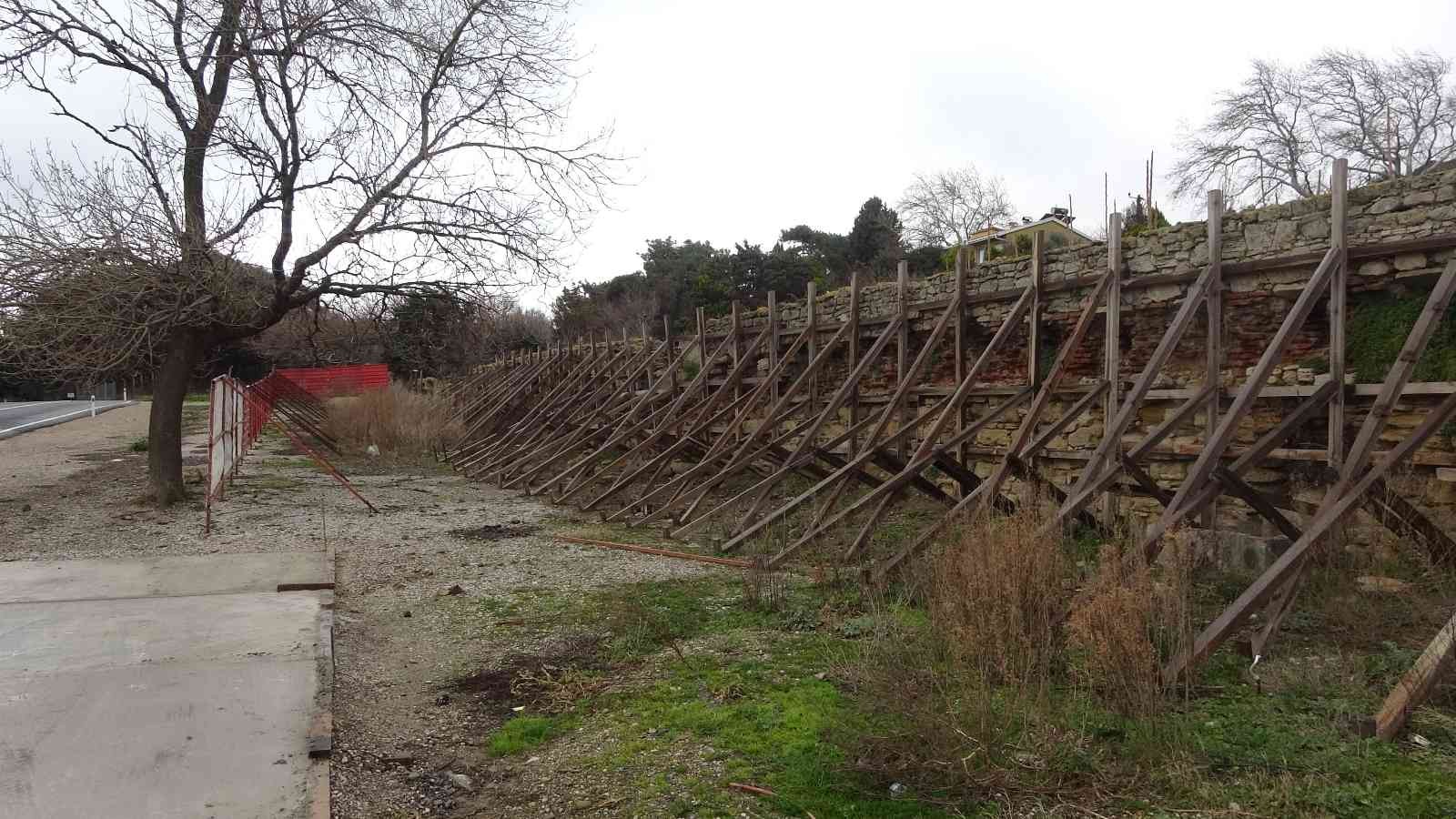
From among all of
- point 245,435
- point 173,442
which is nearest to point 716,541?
point 173,442

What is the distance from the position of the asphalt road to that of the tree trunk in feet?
44.2

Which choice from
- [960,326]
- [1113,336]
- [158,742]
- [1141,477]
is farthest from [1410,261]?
[158,742]

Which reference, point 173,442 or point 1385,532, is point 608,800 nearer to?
point 1385,532

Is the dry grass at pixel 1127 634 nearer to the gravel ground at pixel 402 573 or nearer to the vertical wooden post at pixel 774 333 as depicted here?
the gravel ground at pixel 402 573

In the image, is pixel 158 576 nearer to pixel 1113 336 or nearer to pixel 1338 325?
pixel 1113 336

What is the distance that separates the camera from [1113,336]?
7.36 m

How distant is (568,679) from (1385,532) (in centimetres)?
512

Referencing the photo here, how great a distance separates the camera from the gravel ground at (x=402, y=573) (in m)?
Result: 3.72

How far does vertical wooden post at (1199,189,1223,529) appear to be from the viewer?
21.8 ft

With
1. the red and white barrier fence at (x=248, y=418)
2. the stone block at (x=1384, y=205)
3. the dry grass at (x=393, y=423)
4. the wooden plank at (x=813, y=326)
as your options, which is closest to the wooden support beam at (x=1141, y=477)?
the stone block at (x=1384, y=205)

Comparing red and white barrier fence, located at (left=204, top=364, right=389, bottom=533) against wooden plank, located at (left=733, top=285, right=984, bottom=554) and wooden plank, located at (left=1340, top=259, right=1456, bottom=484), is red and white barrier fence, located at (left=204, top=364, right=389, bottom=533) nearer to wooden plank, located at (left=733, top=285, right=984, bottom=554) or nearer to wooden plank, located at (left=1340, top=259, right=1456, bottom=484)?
wooden plank, located at (left=733, top=285, right=984, bottom=554)

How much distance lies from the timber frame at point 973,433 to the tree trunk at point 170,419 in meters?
4.39

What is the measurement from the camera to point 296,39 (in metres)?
10.5

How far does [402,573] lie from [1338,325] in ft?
23.8
